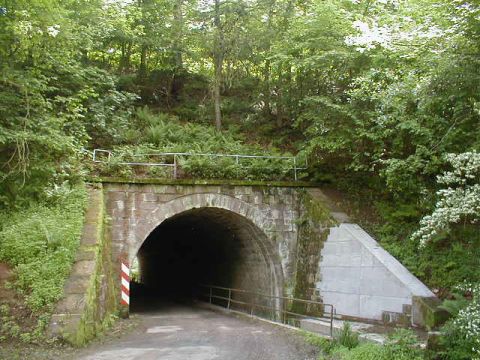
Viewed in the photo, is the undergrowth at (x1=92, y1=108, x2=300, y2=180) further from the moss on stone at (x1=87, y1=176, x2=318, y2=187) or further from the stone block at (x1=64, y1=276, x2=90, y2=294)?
the stone block at (x1=64, y1=276, x2=90, y2=294)

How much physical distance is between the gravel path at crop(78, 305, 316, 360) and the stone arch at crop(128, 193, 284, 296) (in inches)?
85.3

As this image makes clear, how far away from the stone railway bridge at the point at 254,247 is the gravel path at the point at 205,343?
0.72 m

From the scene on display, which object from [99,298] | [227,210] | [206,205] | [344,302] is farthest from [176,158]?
[344,302]

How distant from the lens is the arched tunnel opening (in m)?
14.5

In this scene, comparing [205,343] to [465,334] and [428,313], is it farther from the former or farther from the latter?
[465,334]

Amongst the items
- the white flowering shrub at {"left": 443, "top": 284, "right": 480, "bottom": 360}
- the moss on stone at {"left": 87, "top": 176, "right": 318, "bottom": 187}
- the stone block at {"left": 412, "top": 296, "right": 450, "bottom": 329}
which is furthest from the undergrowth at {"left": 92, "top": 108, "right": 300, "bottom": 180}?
the white flowering shrub at {"left": 443, "top": 284, "right": 480, "bottom": 360}

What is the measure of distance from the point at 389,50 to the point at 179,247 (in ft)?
42.8

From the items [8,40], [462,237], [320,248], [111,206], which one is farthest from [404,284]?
[8,40]

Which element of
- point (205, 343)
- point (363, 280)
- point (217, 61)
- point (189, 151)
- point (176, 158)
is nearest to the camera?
point (205, 343)

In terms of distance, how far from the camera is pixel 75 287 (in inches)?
329

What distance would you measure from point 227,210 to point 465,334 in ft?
25.3

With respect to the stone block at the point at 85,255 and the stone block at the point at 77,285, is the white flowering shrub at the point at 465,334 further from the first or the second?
the stone block at the point at 85,255

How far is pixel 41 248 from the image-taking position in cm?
893

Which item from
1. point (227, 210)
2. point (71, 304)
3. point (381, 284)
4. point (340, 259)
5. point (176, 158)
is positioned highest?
point (176, 158)
